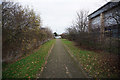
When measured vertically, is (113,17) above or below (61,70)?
above

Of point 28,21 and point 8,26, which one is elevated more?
point 28,21

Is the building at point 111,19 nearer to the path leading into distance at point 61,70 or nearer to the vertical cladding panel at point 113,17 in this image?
the vertical cladding panel at point 113,17

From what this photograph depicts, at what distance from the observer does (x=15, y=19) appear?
3.88 meters

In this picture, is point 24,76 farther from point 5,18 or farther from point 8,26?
point 5,18

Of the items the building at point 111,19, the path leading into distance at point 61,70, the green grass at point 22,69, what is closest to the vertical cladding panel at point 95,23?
the building at point 111,19

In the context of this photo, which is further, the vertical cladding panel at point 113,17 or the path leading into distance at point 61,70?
the vertical cladding panel at point 113,17

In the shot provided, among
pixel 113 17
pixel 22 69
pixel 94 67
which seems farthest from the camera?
pixel 113 17

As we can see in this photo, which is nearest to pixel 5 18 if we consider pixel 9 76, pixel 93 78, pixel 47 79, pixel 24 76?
pixel 9 76

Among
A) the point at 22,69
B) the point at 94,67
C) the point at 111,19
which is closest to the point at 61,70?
the point at 94,67

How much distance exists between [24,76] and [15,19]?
130 inches

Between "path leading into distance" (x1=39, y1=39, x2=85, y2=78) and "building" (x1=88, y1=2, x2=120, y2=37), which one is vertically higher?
"building" (x1=88, y1=2, x2=120, y2=37)

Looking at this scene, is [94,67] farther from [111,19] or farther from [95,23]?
[95,23]

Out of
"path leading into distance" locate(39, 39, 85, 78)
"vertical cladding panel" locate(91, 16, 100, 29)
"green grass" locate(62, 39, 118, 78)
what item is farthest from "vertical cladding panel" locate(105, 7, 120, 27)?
"path leading into distance" locate(39, 39, 85, 78)

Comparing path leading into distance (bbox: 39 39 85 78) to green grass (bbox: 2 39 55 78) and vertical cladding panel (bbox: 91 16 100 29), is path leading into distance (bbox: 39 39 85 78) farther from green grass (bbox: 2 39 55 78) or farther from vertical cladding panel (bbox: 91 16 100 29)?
vertical cladding panel (bbox: 91 16 100 29)
